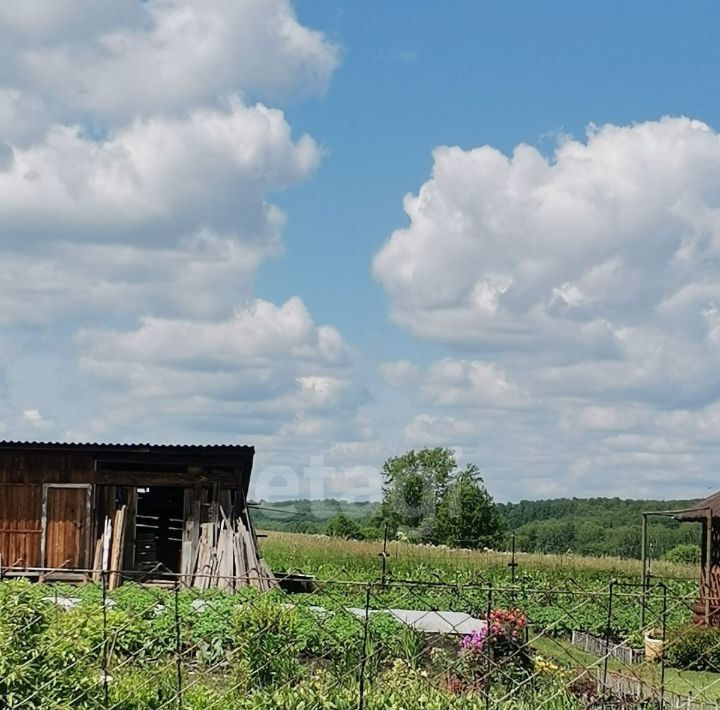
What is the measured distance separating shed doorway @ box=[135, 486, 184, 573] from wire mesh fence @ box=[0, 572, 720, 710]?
594 cm

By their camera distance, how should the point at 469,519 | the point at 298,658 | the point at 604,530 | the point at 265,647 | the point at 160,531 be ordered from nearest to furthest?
the point at 265,647 → the point at 298,658 → the point at 160,531 → the point at 469,519 → the point at 604,530

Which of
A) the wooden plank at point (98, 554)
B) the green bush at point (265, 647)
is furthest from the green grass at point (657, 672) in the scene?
the wooden plank at point (98, 554)

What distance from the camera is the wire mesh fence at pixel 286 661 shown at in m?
7.43

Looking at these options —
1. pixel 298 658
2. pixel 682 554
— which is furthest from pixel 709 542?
pixel 682 554

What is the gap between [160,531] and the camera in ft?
77.3

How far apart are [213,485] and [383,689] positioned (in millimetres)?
12665

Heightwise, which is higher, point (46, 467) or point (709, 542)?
point (46, 467)

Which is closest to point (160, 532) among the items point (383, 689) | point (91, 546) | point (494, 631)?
point (91, 546)

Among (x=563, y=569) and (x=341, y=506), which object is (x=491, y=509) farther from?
(x=563, y=569)

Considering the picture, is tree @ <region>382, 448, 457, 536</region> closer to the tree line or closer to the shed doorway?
the tree line

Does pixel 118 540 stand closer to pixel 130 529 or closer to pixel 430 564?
pixel 130 529

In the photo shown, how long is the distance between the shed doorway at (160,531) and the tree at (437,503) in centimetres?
3000

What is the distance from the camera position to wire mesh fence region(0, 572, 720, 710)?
24.4 feet

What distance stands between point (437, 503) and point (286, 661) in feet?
170
